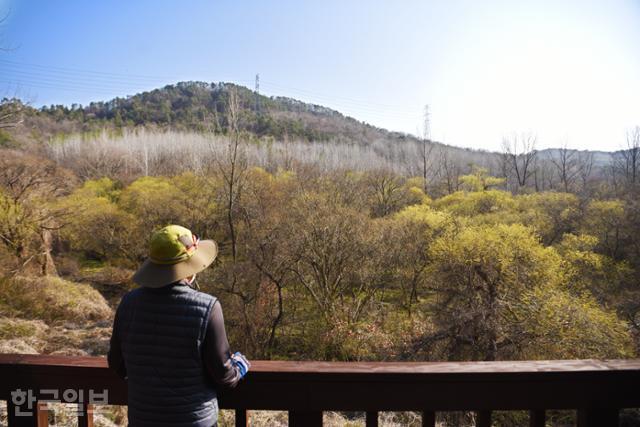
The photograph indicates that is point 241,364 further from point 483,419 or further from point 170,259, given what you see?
point 483,419

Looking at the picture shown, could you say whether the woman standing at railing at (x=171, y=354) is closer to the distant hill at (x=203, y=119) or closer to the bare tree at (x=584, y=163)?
the bare tree at (x=584, y=163)

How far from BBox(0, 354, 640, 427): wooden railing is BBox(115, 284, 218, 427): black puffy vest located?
14 cm

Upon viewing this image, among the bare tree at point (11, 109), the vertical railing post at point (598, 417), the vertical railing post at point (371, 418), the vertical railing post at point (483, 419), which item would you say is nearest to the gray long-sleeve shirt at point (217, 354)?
the vertical railing post at point (371, 418)

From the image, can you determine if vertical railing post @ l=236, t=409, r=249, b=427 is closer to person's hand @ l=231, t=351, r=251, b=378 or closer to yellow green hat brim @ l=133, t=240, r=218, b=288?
person's hand @ l=231, t=351, r=251, b=378

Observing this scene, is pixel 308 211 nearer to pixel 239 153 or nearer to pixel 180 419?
pixel 239 153

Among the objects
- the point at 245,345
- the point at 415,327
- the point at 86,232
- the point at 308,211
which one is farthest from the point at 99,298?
the point at 415,327

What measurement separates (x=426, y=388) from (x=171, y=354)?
3.00ft

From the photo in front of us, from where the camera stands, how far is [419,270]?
1927cm

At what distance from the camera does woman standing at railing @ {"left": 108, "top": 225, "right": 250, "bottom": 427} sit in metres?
1.30

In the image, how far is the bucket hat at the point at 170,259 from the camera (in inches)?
54.5

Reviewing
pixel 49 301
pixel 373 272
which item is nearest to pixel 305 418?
pixel 373 272

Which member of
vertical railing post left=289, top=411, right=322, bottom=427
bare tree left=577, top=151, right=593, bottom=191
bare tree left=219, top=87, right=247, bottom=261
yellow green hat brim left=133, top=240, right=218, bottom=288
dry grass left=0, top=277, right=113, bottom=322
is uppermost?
bare tree left=577, top=151, right=593, bottom=191

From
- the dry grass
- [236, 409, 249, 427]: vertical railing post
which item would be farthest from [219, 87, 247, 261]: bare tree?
[236, 409, 249, 427]: vertical railing post

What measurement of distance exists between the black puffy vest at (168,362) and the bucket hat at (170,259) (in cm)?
7
